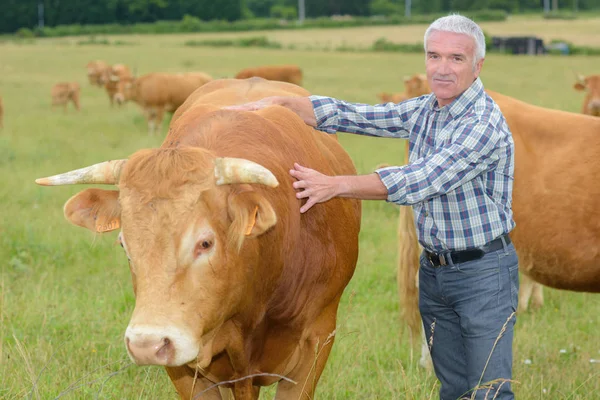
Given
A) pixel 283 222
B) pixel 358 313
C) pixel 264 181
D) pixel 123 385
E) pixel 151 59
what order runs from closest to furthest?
pixel 264 181 < pixel 283 222 < pixel 123 385 < pixel 358 313 < pixel 151 59

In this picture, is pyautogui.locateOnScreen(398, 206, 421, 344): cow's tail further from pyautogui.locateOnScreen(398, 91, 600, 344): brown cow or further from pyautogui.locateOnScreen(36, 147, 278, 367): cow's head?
pyautogui.locateOnScreen(36, 147, 278, 367): cow's head

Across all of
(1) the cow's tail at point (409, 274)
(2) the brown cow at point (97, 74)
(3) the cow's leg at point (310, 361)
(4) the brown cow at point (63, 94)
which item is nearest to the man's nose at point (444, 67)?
(3) the cow's leg at point (310, 361)

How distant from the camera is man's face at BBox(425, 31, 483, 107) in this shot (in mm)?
3205

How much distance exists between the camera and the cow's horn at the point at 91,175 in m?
2.69

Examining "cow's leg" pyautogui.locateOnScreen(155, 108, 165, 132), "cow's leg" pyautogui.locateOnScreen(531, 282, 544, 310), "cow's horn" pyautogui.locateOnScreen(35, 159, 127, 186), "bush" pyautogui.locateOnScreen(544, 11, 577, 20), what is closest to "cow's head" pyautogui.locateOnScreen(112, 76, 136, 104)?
"cow's leg" pyautogui.locateOnScreen(155, 108, 165, 132)

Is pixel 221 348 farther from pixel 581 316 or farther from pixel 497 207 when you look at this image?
pixel 581 316

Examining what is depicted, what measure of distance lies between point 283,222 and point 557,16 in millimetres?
76896

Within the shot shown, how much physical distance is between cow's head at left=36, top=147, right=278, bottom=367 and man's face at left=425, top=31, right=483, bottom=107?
3.29 ft

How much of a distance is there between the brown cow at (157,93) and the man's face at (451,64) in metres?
14.5

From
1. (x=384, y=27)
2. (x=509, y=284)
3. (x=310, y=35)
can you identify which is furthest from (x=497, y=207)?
(x=384, y=27)

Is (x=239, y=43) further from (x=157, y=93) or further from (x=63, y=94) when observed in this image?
(x=157, y=93)

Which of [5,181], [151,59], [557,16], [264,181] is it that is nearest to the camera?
[264,181]

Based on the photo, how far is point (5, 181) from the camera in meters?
9.64

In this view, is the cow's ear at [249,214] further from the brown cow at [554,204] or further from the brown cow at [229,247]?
the brown cow at [554,204]
